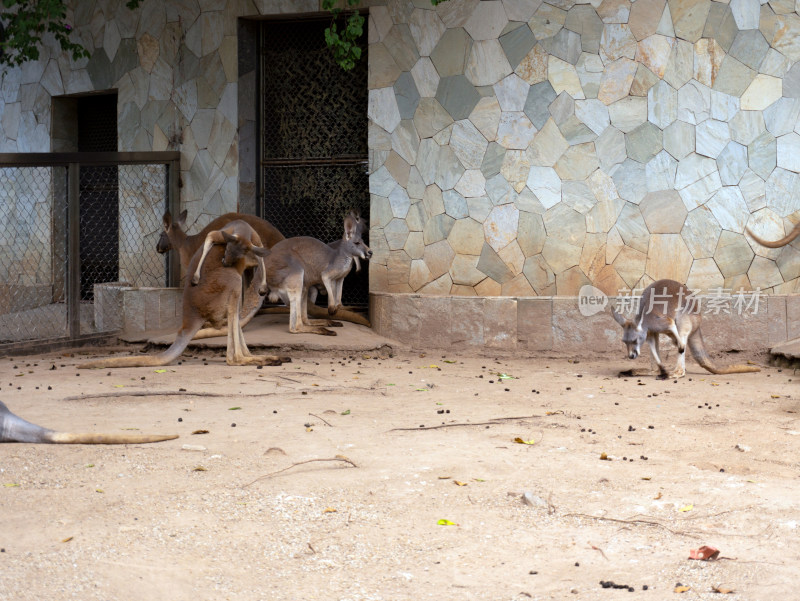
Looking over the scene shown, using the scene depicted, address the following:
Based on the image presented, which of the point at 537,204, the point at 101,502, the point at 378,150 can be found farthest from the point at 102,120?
the point at 101,502

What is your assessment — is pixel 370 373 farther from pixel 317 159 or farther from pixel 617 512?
pixel 617 512

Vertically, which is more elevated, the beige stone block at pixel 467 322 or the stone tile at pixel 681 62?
the stone tile at pixel 681 62

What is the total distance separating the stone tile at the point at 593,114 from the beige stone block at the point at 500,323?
1.87m

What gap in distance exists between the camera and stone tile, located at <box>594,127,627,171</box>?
29.8 ft

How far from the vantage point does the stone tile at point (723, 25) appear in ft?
29.0

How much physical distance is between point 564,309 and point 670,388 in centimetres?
199

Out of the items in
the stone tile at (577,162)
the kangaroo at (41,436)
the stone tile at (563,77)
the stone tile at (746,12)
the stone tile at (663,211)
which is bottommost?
the kangaroo at (41,436)

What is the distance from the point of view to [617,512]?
3877mm

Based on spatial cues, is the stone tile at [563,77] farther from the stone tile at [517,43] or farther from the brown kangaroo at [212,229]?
the brown kangaroo at [212,229]

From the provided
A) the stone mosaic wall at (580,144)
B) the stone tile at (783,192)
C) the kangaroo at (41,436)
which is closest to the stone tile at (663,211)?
the stone mosaic wall at (580,144)

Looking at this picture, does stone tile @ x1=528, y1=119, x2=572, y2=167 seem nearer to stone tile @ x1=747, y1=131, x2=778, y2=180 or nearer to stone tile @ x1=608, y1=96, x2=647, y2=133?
stone tile @ x1=608, y1=96, x2=647, y2=133

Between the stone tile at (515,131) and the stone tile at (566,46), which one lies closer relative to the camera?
the stone tile at (566,46)

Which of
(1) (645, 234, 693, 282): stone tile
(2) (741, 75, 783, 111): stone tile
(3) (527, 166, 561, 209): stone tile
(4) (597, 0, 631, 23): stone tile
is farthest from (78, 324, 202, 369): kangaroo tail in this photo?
(2) (741, 75, 783, 111): stone tile

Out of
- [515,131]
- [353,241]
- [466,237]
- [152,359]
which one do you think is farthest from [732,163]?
[152,359]
